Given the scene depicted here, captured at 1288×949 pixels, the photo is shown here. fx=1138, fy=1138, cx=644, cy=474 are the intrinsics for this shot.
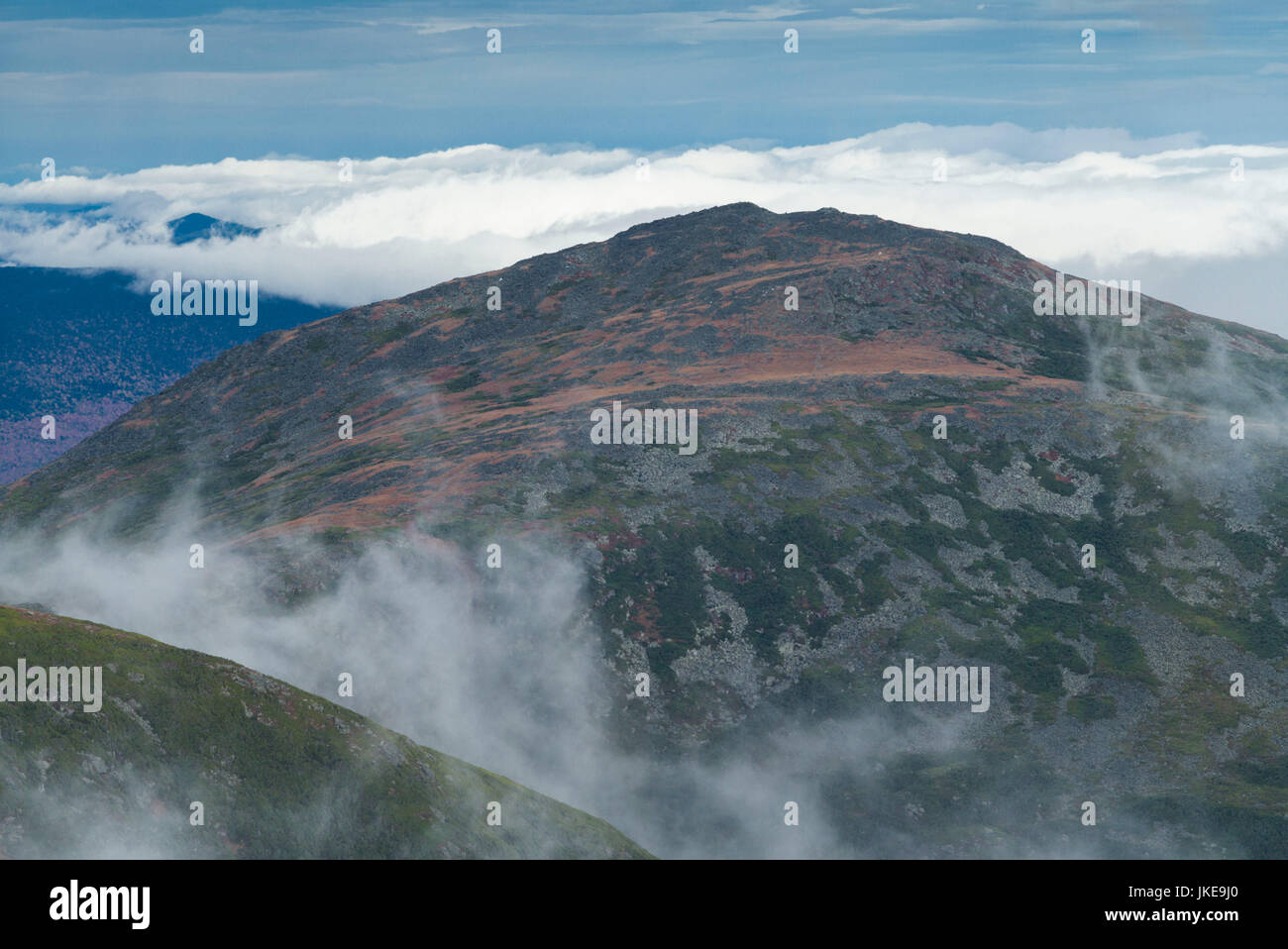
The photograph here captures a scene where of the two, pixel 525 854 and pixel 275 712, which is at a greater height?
pixel 275 712

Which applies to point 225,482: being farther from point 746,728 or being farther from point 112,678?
point 112,678

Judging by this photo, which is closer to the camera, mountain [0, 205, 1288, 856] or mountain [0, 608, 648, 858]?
mountain [0, 608, 648, 858]

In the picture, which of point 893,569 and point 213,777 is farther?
point 893,569

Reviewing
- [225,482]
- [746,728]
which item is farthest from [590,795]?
[225,482]

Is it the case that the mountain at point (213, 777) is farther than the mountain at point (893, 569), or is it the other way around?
the mountain at point (893, 569)
